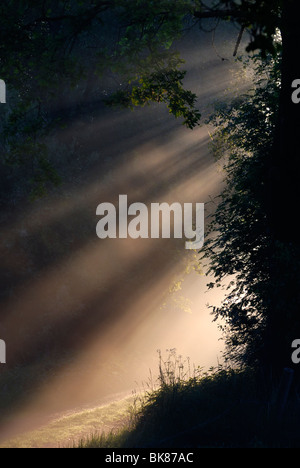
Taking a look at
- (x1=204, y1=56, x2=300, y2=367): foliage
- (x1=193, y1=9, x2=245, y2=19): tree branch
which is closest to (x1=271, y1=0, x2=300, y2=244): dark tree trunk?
(x1=204, y1=56, x2=300, y2=367): foliage

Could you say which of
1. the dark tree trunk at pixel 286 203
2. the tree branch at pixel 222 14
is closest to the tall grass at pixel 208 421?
the dark tree trunk at pixel 286 203

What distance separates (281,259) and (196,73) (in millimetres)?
29831

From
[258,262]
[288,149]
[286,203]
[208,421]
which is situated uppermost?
[288,149]

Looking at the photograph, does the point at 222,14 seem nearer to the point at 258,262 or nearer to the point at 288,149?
the point at 288,149

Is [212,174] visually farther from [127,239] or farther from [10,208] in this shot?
[10,208]

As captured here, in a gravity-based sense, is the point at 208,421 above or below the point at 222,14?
below

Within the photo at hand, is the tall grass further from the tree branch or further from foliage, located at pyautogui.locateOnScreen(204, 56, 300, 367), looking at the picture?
the tree branch

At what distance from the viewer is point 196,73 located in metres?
35.2

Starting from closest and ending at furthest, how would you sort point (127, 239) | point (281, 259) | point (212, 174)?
point (281, 259) → point (127, 239) → point (212, 174)

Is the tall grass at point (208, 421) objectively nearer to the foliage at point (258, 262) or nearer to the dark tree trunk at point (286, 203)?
the dark tree trunk at point (286, 203)

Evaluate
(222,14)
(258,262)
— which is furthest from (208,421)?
(222,14)

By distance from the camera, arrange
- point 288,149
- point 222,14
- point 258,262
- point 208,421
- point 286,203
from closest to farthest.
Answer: point 208,421
point 222,14
point 288,149
point 286,203
point 258,262

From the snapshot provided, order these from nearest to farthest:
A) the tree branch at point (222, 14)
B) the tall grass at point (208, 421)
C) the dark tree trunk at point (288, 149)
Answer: the tall grass at point (208, 421) → the tree branch at point (222, 14) → the dark tree trunk at point (288, 149)
